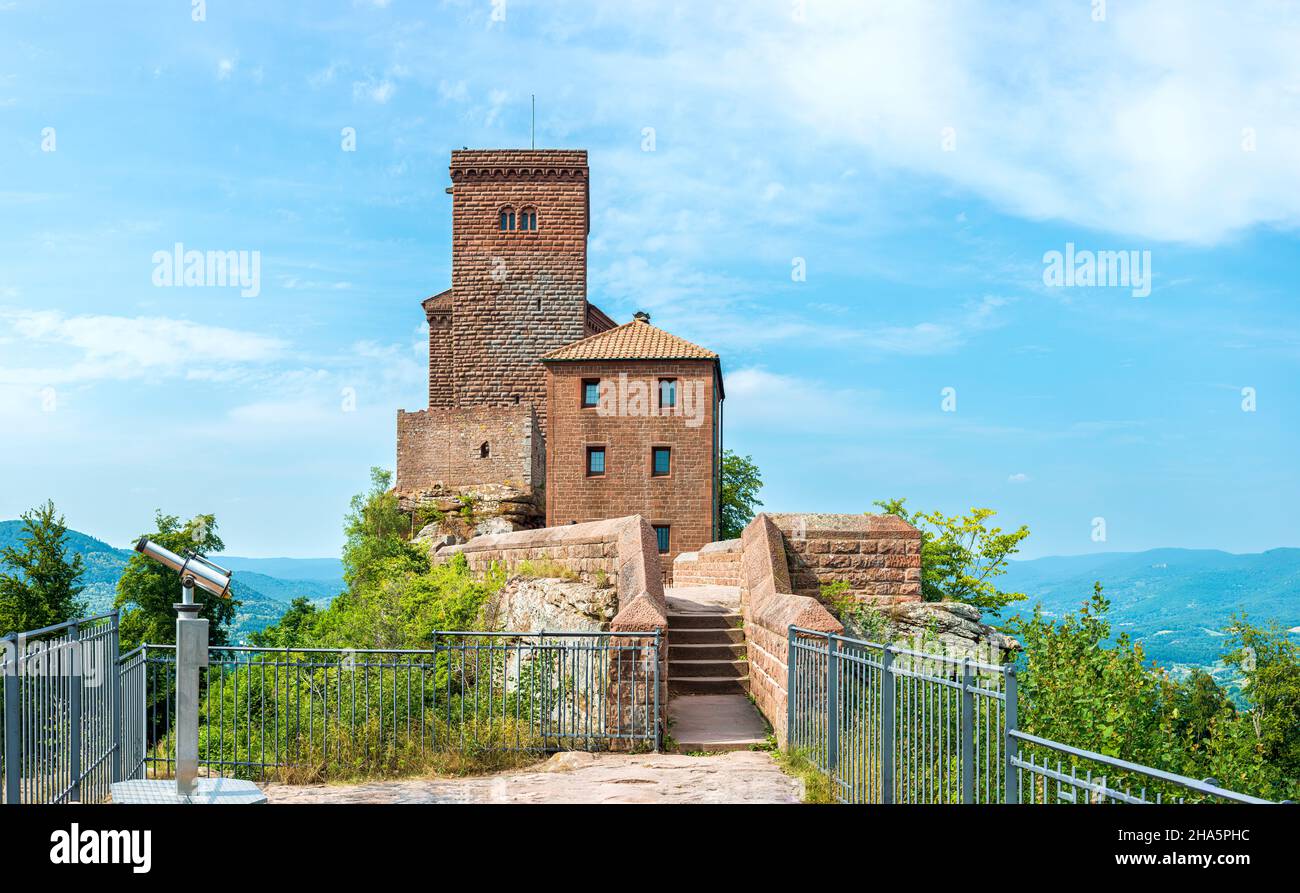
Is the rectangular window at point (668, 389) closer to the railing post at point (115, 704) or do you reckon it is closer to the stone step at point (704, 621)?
the stone step at point (704, 621)

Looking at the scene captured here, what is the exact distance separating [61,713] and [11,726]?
1.41 m

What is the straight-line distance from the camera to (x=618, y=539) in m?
15.7

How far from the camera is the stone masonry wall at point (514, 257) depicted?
138 feet

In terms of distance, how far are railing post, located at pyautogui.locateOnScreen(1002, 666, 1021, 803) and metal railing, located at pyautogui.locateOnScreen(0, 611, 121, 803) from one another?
5.80 meters

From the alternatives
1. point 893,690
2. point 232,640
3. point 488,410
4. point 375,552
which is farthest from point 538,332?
point 893,690

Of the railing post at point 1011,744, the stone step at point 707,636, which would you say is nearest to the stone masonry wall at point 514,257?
the stone step at point 707,636

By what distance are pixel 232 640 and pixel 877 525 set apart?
3309 cm

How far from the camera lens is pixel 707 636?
14.9 m

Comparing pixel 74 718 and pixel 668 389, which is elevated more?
pixel 668 389

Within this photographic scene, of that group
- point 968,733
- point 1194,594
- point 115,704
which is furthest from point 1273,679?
point 1194,594

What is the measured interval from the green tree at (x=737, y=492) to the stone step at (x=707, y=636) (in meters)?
32.0

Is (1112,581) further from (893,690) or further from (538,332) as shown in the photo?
(893,690)

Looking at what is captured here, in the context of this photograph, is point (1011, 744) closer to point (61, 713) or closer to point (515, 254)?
point (61, 713)
